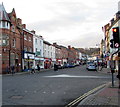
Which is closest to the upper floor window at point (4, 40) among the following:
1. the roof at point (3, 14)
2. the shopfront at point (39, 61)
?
the roof at point (3, 14)

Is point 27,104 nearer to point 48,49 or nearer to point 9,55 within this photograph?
point 9,55

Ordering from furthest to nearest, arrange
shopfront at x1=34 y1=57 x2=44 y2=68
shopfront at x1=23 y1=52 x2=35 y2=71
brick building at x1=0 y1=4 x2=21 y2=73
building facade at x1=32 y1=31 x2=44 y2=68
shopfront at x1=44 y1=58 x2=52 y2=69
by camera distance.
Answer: shopfront at x1=44 y1=58 x2=52 y2=69 < shopfront at x1=34 y1=57 x2=44 y2=68 < building facade at x1=32 y1=31 x2=44 y2=68 < shopfront at x1=23 y1=52 x2=35 y2=71 < brick building at x1=0 y1=4 x2=21 y2=73

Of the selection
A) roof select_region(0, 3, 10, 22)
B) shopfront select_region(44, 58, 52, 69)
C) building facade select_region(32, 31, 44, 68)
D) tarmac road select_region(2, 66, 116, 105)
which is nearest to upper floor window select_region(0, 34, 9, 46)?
roof select_region(0, 3, 10, 22)

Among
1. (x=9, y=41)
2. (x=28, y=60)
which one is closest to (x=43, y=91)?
(x=9, y=41)

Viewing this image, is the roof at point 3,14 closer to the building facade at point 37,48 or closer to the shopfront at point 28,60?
the shopfront at point 28,60

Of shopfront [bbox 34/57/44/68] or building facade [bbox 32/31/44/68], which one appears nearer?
building facade [bbox 32/31/44/68]

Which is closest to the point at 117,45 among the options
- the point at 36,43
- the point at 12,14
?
the point at 12,14

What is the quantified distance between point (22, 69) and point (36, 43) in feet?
46.7

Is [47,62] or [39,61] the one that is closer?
[39,61]

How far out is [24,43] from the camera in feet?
152

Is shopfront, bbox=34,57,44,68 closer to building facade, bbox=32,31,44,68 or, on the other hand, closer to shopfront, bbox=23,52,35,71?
building facade, bbox=32,31,44,68

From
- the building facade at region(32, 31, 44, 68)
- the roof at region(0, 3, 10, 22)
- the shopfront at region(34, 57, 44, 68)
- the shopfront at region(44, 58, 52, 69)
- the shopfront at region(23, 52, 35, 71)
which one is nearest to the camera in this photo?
the roof at region(0, 3, 10, 22)

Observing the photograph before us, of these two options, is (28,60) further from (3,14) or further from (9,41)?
(3,14)

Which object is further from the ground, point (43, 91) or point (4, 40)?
point (4, 40)
